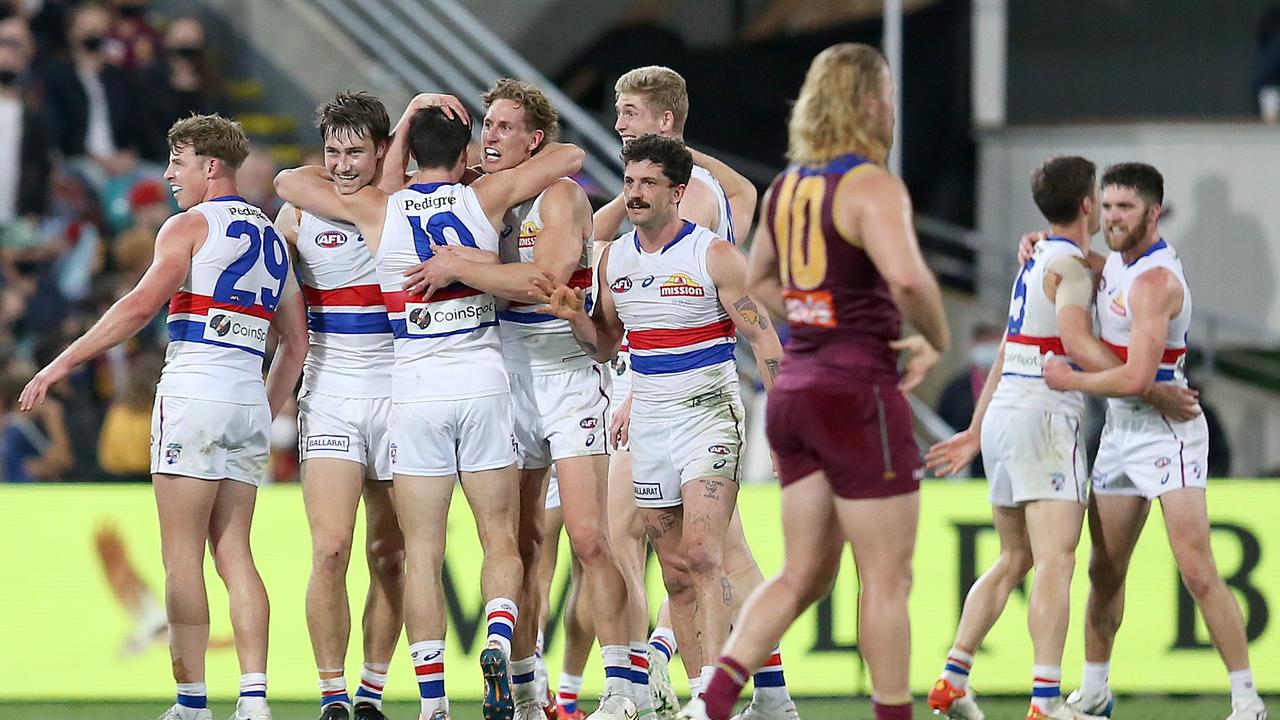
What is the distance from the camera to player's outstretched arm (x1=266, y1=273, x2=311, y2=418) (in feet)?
25.4

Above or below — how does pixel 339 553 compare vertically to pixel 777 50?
below

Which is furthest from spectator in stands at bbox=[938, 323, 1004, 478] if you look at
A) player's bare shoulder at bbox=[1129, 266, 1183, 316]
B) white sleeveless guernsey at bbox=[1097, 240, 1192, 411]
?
player's bare shoulder at bbox=[1129, 266, 1183, 316]

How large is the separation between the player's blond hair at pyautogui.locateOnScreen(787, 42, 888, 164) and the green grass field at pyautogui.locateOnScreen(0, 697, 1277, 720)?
12.3 ft

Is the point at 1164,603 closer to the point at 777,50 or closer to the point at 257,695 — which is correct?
the point at 257,695

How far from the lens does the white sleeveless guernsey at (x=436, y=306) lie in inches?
283

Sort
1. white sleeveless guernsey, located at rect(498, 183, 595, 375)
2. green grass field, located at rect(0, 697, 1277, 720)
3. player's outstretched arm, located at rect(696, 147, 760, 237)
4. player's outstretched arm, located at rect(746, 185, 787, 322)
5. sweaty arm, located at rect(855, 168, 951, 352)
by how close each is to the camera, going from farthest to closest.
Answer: green grass field, located at rect(0, 697, 1277, 720) → player's outstretched arm, located at rect(696, 147, 760, 237) → white sleeveless guernsey, located at rect(498, 183, 595, 375) → player's outstretched arm, located at rect(746, 185, 787, 322) → sweaty arm, located at rect(855, 168, 951, 352)

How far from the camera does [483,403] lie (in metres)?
7.20

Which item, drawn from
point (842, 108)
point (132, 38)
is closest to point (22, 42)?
point (132, 38)

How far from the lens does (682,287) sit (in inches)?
292

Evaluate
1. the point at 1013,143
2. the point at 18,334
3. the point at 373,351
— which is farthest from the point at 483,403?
the point at 1013,143

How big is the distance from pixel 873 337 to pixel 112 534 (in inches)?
217

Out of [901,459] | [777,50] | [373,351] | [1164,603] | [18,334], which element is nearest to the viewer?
[901,459]

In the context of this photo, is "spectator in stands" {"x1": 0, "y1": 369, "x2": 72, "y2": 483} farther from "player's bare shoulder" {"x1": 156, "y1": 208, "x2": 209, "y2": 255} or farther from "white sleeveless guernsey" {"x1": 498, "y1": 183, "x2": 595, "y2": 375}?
"white sleeveless guernsey" {"x1": 498, "y1": 183, "x2": 595, "y2": 375}

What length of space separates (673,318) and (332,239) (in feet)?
4.97
